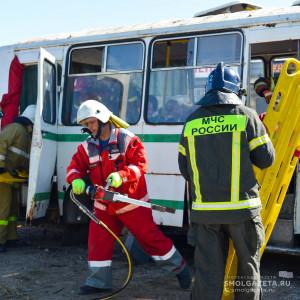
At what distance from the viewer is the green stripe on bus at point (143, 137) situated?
18.6 feet

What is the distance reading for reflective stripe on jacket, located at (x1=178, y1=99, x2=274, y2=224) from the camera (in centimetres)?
349

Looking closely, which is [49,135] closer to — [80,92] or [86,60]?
[80,92]

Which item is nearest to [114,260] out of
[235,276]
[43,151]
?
[43,151]

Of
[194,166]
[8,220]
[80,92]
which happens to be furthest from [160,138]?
[8,220]

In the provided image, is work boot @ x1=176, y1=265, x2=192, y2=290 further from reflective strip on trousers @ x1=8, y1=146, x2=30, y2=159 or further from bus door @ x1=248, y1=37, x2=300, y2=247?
reflective strip on trousers @ x1=8, y1=146, x2=30, y2=159

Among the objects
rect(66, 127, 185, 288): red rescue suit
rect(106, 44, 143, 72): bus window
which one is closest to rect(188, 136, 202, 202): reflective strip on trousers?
rect(66, 127, 185, 288): red rescue suit

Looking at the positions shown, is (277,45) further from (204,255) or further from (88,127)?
(204,255)

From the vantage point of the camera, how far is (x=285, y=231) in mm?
5125

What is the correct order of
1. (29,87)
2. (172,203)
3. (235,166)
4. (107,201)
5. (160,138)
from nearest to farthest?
(235,166) < (107,201) < (172,203) < (160,138) < (29,87)

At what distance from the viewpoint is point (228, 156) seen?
3.50 meters

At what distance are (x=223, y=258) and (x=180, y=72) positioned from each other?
2.65 meters

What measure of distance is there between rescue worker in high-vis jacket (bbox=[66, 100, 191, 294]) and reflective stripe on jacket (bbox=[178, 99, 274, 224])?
117 cm

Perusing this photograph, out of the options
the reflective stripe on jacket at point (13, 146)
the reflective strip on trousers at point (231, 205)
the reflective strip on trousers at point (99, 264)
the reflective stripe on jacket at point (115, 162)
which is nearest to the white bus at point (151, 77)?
the reflective stripe on jacket at point (13, 146)

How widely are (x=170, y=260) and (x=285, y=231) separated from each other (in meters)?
1.27
